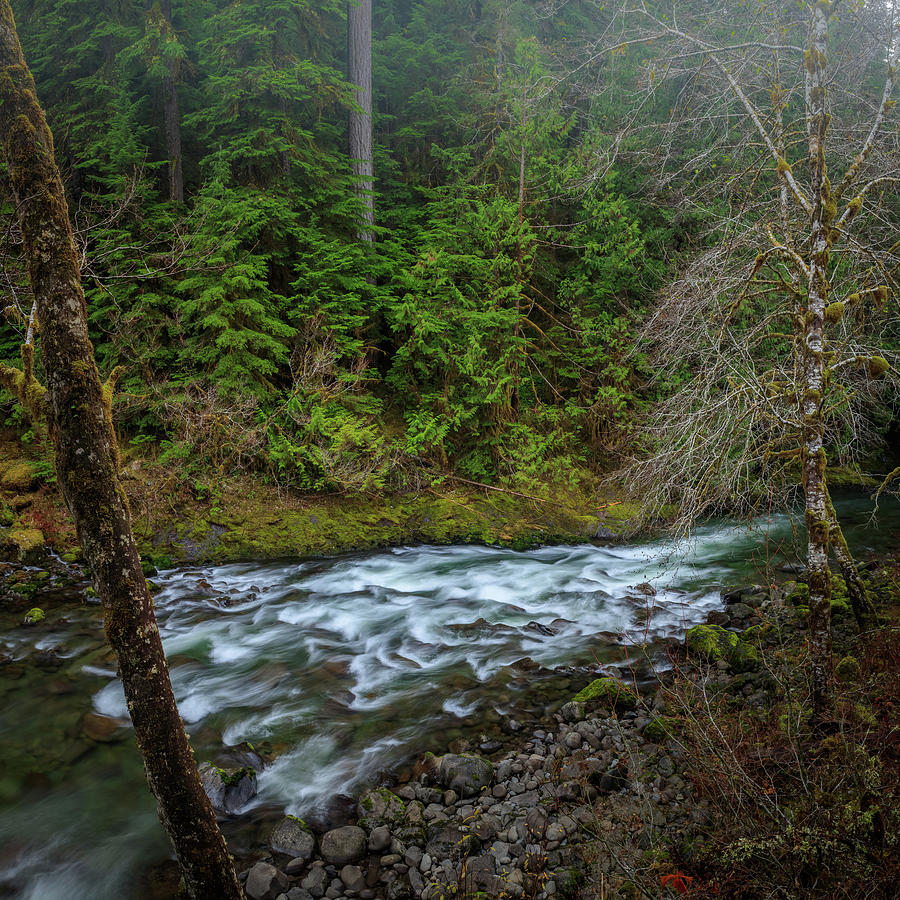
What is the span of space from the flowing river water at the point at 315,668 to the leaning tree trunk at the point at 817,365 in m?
0.97

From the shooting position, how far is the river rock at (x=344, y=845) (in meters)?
3.79

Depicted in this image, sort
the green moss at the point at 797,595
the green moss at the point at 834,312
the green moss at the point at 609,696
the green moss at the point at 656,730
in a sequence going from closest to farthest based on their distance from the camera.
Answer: the green moss at the point at 834,312
the green moss at the point at 656,730
the green moss at the point at 609,696
the green moss at the point at 797,595

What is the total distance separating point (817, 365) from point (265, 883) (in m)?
5.21

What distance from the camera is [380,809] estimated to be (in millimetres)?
4160

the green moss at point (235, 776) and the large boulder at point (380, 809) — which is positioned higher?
the green moss at point (235, 776)

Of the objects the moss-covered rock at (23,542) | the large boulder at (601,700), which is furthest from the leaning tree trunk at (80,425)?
the moss-covered rock at (23,542)

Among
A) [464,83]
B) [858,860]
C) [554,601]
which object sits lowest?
[554,601]

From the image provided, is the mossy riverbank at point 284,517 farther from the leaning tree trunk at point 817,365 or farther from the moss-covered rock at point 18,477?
the leaning tree trunk at point 817,365

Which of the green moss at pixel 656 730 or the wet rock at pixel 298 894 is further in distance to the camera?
the green moss at pixel 656 730

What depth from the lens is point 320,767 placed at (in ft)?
16.1

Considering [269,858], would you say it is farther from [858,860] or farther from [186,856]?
[858,860]

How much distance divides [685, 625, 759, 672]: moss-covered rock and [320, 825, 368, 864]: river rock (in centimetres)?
376

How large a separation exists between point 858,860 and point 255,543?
27.8 feet

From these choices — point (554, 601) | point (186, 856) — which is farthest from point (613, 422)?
point (186, 856)
